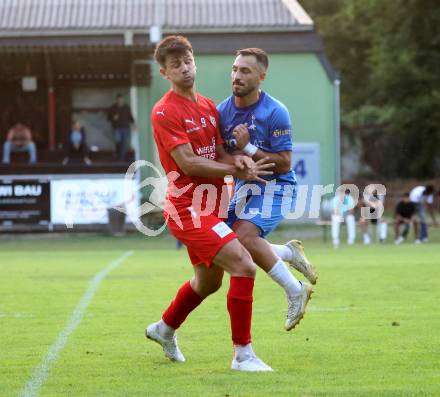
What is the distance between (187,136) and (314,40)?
91.5 ft

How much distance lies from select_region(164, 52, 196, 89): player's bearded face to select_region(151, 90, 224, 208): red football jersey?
0.12 meters

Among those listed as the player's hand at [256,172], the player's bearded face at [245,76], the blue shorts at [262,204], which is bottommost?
the blue shorts at [262,204]

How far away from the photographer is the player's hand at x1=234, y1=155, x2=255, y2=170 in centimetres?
793

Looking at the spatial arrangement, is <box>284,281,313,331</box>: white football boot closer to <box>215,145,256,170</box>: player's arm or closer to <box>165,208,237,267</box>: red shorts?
<box>165,208,237,267</box>: red shorts

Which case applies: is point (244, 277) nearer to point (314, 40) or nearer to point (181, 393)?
point (181, 393)

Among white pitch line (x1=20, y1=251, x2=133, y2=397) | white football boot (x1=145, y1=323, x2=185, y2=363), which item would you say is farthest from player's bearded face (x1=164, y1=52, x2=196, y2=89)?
white pitch line (x1=20, y1=251, x2=133, y2=397)

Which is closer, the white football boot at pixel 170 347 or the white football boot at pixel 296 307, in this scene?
the white football boot at pixel 296 307

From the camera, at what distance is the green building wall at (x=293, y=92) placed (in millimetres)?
35438

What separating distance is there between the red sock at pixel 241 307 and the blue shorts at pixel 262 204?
59 cm

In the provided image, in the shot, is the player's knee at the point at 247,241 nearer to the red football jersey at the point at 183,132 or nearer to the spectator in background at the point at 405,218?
the red football jersey at the point at 183,132

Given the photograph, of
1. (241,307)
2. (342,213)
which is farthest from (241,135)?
(342,213)

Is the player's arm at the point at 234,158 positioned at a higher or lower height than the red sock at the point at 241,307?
higher

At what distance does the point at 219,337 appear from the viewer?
31.8 feet

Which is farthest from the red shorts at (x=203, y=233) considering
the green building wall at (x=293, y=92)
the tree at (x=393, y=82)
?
the tree at (x=393, y=82)
